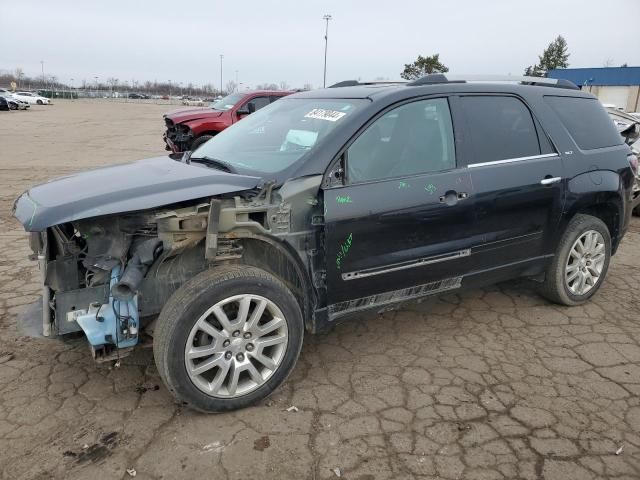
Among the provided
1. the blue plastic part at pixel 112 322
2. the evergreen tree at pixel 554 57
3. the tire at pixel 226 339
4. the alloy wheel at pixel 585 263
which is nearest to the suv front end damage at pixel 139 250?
the blue plastic part at pixel 112 322

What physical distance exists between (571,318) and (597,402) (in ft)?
4.16

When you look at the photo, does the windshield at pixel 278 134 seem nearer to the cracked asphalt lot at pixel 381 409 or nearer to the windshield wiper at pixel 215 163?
the windshield wiper at pixel 215 163

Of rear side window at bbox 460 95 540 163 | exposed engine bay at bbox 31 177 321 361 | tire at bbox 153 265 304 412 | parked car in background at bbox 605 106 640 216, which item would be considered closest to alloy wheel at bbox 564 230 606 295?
rear side window at bbox 460 95 540 163

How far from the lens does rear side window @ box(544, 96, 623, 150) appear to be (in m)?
4.11

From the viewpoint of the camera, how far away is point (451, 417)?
286 cm

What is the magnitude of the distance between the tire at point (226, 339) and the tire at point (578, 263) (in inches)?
92.7

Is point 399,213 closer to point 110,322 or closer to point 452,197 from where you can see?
point 452,197

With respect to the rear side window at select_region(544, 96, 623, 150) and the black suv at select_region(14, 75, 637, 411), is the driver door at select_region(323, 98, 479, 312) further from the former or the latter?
the rear side window at select_region(544, 96, 623, 150)

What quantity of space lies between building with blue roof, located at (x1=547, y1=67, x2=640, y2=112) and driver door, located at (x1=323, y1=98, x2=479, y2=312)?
136ft

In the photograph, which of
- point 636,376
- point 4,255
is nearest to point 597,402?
point 636,376

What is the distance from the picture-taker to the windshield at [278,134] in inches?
127

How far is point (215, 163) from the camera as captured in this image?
11.6 ft

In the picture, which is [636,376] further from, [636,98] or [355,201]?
[636,98]

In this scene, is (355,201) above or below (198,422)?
above
